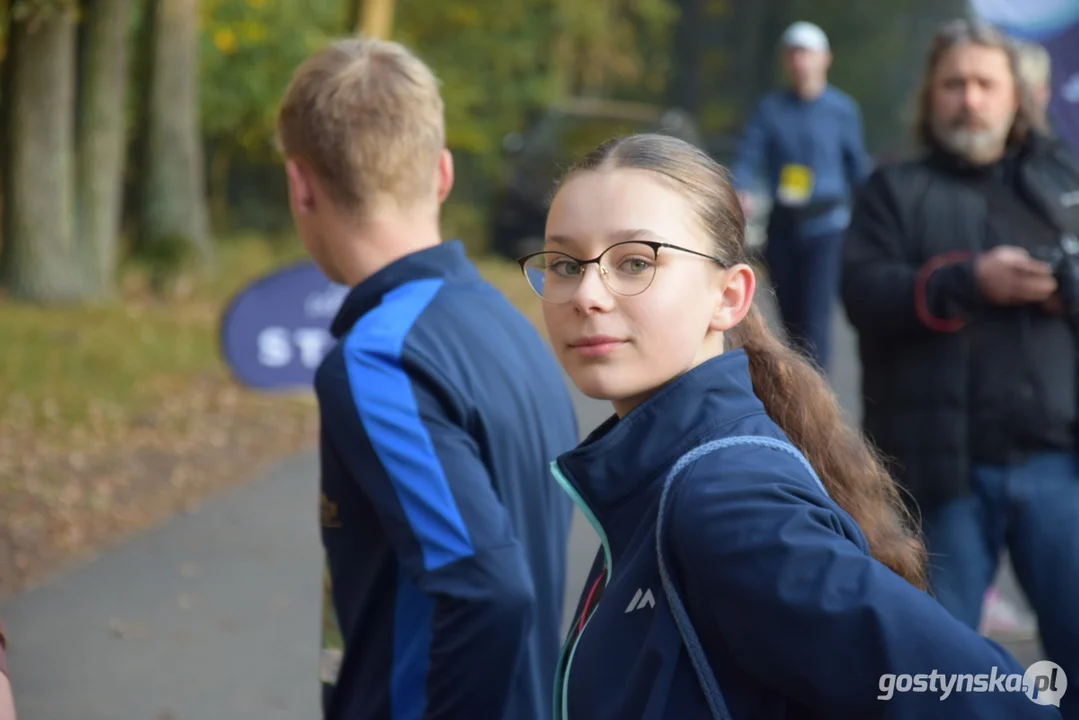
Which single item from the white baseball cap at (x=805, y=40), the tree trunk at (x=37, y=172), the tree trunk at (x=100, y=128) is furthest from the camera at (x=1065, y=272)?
the tree trunk at (x=100, y=128)

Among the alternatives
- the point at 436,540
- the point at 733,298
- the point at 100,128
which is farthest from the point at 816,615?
the point at 100,128

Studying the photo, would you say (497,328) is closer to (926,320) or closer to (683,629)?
(683,629)

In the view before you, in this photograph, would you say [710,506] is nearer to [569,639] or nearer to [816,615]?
[816,615]

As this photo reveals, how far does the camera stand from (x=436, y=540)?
7.73 feet

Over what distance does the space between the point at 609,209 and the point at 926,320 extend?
84.4 inches

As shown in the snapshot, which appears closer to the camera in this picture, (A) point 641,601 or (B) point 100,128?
(A) point 641,601

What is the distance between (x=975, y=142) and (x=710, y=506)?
253cm

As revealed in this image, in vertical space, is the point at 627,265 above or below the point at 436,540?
Result: above

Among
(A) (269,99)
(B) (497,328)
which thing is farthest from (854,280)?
(A) (269,99)

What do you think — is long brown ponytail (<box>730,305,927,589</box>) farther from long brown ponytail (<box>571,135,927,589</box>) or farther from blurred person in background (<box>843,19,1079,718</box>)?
blurred person in background (<box>843,19,1079,718</box>)

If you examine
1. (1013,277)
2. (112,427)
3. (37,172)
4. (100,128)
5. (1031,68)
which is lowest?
(112,427)

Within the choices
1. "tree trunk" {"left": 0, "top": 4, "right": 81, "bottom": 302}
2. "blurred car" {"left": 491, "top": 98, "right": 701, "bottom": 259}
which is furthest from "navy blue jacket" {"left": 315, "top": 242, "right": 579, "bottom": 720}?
"blurred car" {"left": 491, "top": 98, "right": 701, "bottom": 259}

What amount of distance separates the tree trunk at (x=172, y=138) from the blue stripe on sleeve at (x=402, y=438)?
15.2 m

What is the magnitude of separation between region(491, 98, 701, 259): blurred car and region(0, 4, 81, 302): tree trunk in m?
6.96
